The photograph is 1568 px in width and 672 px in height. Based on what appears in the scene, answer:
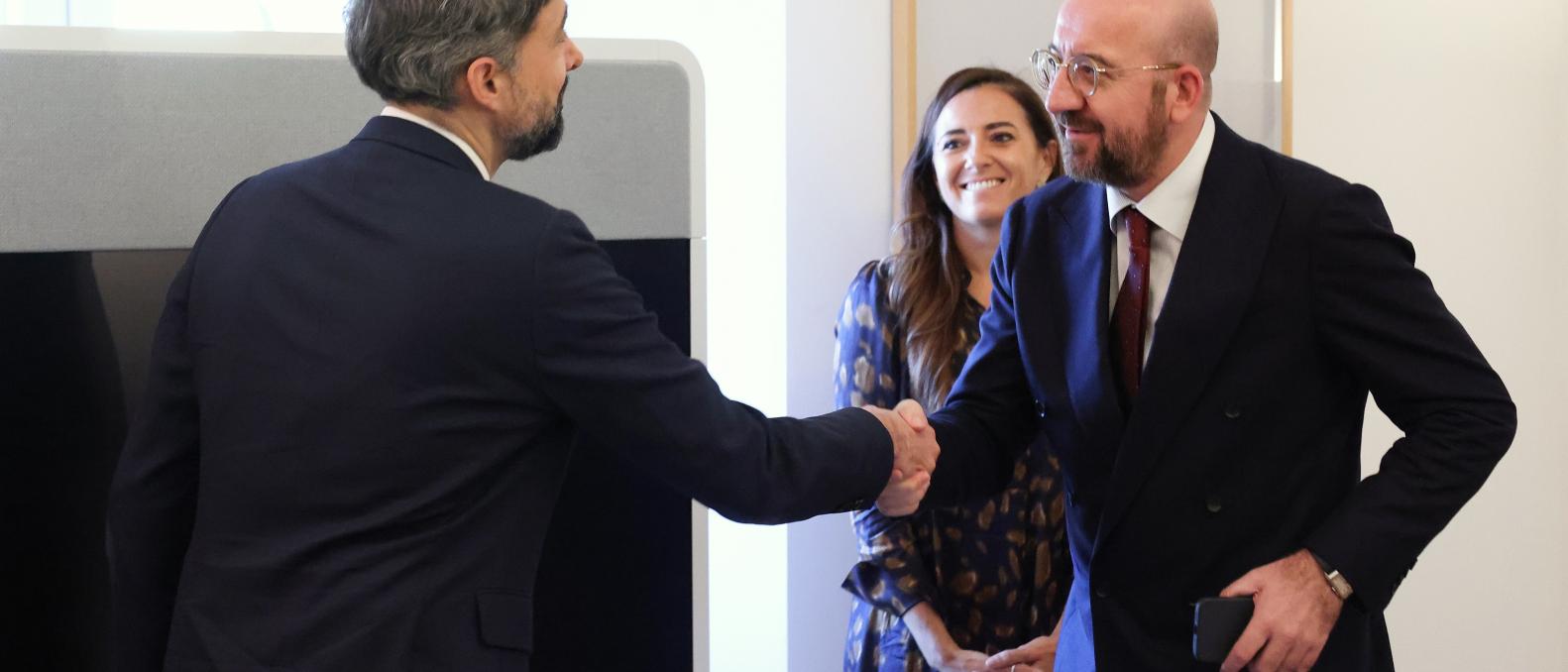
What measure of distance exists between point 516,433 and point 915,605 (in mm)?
1069

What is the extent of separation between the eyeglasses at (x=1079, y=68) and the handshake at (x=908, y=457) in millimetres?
446

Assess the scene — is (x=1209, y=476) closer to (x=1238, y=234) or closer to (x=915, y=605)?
(x=1238, y=234)

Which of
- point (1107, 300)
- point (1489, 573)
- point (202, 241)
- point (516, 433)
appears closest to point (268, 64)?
point (202, 241)

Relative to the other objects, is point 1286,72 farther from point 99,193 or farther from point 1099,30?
point 99,193

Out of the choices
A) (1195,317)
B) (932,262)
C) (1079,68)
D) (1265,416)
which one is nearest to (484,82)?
(1079,68)

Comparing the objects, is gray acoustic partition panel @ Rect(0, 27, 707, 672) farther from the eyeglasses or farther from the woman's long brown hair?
the woman's long brown hair

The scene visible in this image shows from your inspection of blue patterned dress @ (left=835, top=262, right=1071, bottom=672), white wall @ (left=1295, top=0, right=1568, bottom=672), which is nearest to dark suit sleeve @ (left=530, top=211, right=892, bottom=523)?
blue patterned dress @ (left=835, top=262, right=1071, bottom=672)

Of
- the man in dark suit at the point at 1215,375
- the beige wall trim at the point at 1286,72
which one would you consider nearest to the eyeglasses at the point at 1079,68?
the man in dark suit at the point at 1215,375

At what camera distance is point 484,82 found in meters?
1.48

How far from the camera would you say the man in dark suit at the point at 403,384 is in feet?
4.46

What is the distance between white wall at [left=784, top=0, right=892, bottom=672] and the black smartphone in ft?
4.69

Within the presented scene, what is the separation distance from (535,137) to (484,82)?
0.29ft

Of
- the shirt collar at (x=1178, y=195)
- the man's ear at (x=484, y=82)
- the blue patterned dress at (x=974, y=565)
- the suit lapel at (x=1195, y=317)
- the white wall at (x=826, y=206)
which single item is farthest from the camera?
the white wall at (x=826, y=206)

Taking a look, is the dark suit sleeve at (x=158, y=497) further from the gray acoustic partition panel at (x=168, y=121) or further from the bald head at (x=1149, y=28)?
the bald head at (x=1149, y=28)
